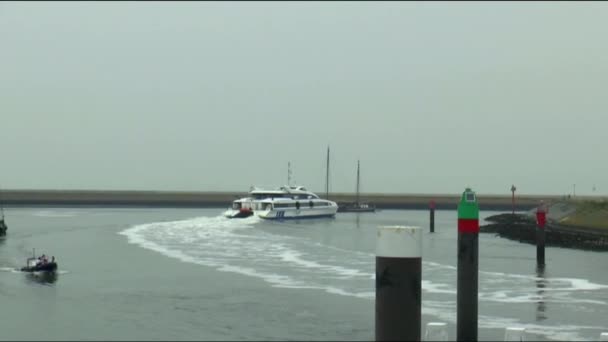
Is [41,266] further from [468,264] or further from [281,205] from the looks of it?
[281,205]

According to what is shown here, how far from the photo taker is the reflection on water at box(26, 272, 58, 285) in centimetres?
3744

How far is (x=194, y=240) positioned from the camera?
207 ft

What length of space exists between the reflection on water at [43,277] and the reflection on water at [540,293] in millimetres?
17958

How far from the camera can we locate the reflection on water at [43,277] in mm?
37438

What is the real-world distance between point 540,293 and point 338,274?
9.28 metres

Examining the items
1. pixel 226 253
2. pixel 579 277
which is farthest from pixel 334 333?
pixel 226 253

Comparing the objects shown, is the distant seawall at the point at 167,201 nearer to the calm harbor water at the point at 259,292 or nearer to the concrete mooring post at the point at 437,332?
the calm harbor water at the point at 259,292

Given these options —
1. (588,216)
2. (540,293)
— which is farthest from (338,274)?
(588,216)

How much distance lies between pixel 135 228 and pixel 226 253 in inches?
1221

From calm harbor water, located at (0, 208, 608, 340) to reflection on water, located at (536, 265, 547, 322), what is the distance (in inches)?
3.0

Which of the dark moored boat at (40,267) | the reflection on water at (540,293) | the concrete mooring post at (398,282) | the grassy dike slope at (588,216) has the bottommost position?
the dark moored boat at (40,267)

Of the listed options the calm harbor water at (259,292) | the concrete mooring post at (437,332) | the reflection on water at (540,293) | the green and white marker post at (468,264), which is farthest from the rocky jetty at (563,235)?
the concrete mooring post at (437,332)

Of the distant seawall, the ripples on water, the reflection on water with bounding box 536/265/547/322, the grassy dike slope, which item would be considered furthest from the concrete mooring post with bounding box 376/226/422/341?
the distant seawall

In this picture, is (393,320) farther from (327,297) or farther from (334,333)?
(327,297)
